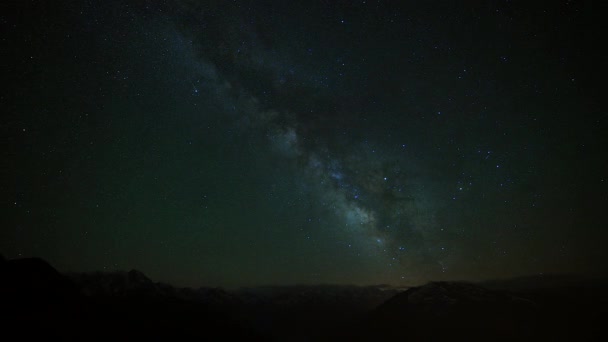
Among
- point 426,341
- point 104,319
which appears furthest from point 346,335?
point 104,319

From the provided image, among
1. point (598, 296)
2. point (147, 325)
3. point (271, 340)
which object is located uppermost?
point (598, 296)

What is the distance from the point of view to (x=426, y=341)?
177500 mm

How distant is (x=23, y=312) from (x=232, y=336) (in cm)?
13197

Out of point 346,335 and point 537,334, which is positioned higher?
point 537,334

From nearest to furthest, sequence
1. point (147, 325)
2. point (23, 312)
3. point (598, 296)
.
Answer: point (23, 312)
point (147, 325)
point (598, 296)

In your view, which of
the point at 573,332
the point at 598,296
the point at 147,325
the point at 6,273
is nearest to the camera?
the point at 6,273

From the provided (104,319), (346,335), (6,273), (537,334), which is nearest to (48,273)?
(6,273)

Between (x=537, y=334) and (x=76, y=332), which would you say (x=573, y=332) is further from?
(x=76, y=332)

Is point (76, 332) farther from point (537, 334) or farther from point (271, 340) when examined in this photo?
point (537, 334)

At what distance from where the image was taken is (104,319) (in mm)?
95250

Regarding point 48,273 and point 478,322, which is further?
point 478,322

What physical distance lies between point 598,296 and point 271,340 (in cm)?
20992

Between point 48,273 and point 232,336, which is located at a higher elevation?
point 48,273

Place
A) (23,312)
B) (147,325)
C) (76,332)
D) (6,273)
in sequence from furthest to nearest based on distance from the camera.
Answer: (147,325)
(6,273)
(76,332)
(23,312)
